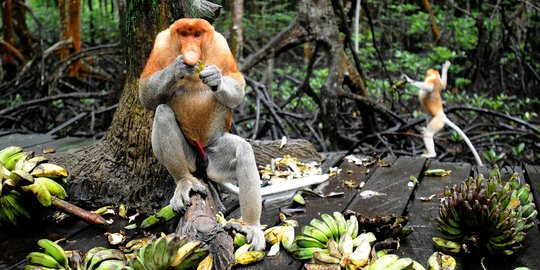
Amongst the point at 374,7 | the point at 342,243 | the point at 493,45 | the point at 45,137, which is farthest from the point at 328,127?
the point at 374,7

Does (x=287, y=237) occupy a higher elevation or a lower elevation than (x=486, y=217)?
lower

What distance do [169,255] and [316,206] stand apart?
127 centimetres

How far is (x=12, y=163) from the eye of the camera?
9.34ft

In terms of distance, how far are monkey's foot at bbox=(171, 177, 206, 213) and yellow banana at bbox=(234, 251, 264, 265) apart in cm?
34

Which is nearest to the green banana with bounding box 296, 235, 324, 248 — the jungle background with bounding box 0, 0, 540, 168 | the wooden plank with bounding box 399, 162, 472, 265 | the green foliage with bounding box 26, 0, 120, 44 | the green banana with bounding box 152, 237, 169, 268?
the wooden plank with bounding box 399, 162, 472, 265

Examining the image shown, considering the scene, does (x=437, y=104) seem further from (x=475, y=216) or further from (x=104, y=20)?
(x=104, y=20)

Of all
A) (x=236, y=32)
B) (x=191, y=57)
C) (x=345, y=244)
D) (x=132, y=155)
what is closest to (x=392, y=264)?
(x=345, y=244)

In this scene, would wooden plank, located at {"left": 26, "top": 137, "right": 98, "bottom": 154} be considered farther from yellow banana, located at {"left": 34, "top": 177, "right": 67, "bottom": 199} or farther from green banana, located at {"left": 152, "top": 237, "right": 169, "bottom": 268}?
green banana, located at {"left": 152, "top": 237, "right": 169, "bottom": 268}

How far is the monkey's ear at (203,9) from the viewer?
2.72 meters

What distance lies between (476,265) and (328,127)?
318 cm

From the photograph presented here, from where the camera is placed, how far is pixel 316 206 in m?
2.99

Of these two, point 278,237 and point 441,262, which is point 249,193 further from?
point 441,262

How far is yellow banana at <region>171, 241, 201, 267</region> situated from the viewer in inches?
75.5

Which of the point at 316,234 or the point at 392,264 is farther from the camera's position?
the point at 316,234
